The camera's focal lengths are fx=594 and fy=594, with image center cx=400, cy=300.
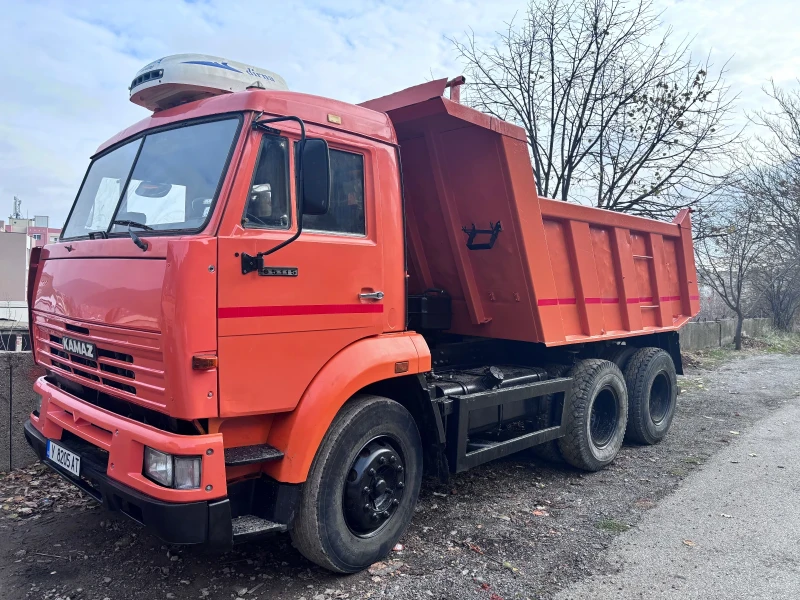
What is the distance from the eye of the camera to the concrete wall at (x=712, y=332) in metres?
15.1

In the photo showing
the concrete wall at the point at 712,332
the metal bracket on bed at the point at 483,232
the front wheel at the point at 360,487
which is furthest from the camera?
the concrete wall at the point at 712,332

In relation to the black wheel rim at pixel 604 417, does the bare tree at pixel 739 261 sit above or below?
above

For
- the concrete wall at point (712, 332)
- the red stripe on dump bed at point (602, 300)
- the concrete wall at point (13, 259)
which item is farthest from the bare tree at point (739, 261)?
the concrete wall at point (13, 259)

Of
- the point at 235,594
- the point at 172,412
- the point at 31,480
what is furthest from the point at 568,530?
the point at 31,480

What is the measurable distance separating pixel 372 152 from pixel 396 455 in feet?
6.26

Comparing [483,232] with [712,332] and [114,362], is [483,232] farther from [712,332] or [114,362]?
[712,332]

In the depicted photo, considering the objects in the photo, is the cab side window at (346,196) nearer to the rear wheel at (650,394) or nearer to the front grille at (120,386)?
the front grille at (120,386)

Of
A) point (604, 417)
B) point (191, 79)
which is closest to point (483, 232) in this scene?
point (191, 79)

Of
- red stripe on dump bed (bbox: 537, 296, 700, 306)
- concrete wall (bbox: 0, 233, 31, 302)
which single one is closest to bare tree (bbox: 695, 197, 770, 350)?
red stripe on dump bed (bbox: 537, 296, 700, 306)

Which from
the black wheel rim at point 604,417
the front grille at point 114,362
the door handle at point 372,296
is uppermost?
the door handle at point 372,296

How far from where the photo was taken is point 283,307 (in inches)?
124

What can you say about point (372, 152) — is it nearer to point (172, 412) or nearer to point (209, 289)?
point (209, 289)

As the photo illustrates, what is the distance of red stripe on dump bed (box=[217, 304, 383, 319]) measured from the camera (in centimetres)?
293

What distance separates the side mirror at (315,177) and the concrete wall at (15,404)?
327 cm
